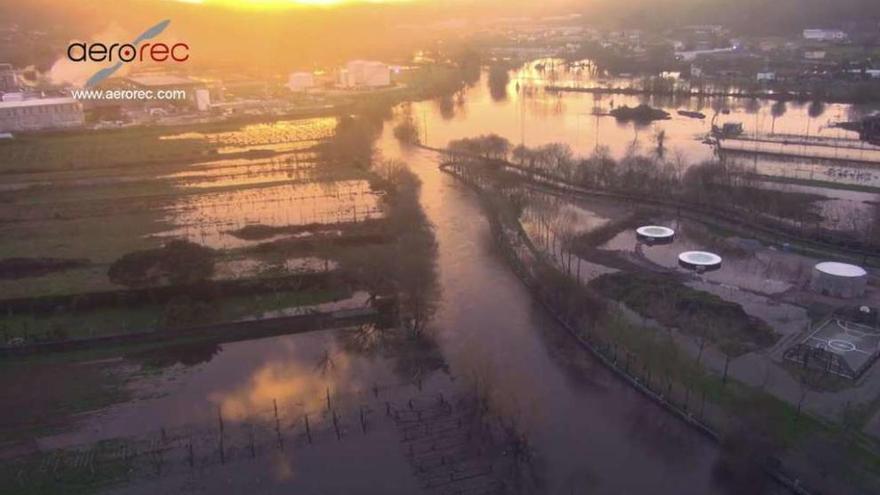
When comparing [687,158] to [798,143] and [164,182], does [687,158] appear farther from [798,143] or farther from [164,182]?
[164,182]

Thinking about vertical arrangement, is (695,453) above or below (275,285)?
below

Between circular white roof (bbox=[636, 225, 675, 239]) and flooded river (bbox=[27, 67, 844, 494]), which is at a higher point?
circular white roof (bbox=[636, 225, 675, 239])

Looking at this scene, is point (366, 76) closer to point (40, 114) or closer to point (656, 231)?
point (40, 114)

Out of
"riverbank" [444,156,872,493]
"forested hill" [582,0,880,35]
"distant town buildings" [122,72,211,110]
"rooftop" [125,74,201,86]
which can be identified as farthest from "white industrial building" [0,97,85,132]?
"forested hill" [582,0,880,35]

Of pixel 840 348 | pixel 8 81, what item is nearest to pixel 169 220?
pixel 840 348

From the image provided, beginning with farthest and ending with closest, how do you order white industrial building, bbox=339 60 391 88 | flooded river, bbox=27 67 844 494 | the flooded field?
white industrial building, bbox=339 60 391 88 → the flooded field → flooded river, bbox=27 67 844 494

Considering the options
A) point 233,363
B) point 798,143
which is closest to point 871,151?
point 798,143

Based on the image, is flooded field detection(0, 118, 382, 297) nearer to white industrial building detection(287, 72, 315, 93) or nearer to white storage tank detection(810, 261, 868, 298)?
white storage tank detection(810, 261, 868, 298)
